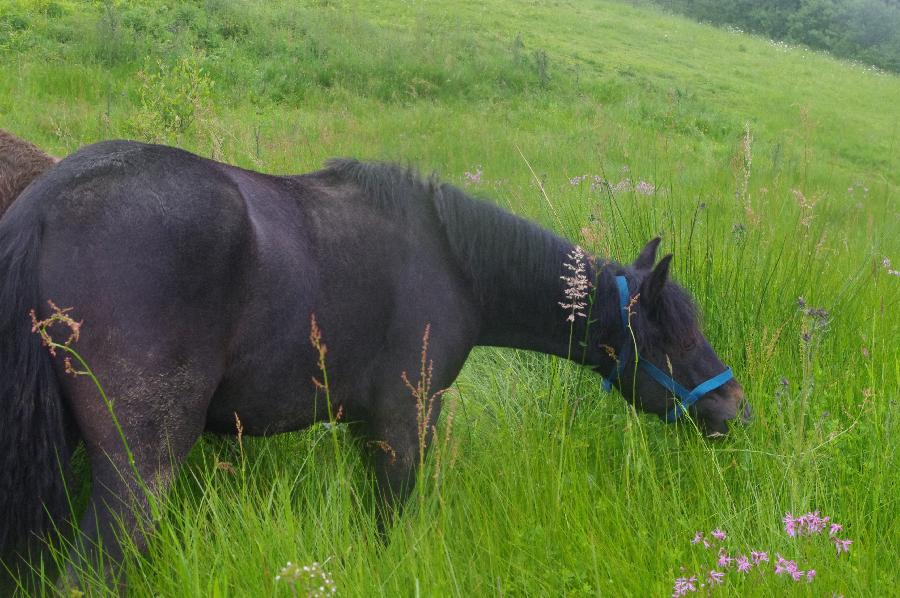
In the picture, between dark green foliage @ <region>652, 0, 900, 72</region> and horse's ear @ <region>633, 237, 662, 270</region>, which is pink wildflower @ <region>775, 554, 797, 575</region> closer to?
horse's ear @ <region>633, 237, 662, 270</region>

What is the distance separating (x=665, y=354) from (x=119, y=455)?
2.50 m

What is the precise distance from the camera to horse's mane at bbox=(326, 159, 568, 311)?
349 cm

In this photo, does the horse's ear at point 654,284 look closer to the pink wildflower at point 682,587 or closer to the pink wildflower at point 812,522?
the pink wildflower at point 812,522

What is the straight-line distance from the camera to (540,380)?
14.7 ft

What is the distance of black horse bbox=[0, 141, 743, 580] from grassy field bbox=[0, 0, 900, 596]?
206mm

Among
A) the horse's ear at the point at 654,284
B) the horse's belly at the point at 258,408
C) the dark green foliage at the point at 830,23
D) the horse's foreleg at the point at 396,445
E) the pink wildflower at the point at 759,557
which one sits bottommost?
the horse's foreleg at the point at 396,445

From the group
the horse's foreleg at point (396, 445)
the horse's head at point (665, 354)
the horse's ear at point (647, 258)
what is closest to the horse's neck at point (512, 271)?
the horse's head at point (665, 354)

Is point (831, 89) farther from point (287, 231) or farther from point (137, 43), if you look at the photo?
point (287, 231)

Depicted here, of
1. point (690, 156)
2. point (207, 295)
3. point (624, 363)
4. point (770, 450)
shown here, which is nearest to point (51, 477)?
point (207, 295)

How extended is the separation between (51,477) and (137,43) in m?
13.5

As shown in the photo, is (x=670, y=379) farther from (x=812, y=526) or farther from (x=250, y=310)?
(x=250, y=310)

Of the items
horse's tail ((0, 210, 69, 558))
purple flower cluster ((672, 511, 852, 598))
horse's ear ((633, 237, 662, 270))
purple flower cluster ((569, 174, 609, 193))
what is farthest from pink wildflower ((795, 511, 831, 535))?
purple flower cluster ((569, 174, 609, 193))

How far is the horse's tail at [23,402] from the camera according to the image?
8.04ft

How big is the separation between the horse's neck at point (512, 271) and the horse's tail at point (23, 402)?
1.67 meters
